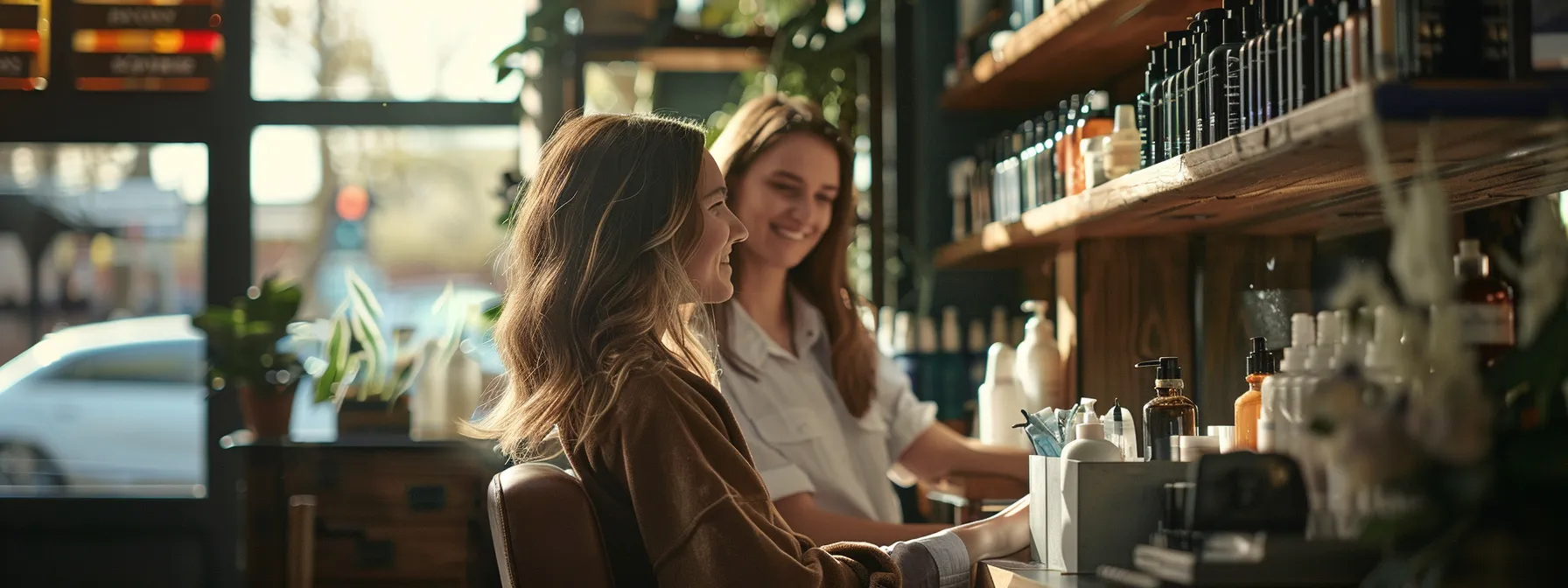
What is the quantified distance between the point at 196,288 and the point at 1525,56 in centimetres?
370

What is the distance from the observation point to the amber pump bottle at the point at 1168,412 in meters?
1.74

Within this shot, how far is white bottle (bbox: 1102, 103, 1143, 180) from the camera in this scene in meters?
2.07

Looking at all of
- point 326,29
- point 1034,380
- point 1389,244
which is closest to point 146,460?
point 326,29

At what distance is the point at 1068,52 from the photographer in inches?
99.9

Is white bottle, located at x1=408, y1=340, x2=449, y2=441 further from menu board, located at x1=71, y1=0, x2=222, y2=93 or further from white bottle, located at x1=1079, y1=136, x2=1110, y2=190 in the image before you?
white bottle, located at x1=1079, y1=136, x2=1110, y2=190

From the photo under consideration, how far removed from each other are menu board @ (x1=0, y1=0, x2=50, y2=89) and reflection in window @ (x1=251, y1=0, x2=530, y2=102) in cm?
56

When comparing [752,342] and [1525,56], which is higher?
[1525,56]

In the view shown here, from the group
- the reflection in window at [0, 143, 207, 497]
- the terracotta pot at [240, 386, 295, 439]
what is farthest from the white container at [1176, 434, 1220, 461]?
the reflection in window at [0, 143, 207, 497]

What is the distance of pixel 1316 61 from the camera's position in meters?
1.40

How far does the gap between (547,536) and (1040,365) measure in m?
1.28

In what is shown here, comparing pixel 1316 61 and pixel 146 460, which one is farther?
pixel 146 460

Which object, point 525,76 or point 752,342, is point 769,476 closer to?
point 752,342

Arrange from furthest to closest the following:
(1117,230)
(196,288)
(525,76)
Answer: (196,288), (525,76), (1117,230)

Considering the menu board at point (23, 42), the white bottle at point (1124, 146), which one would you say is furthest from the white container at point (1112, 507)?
the menu board at point (23, 42)
